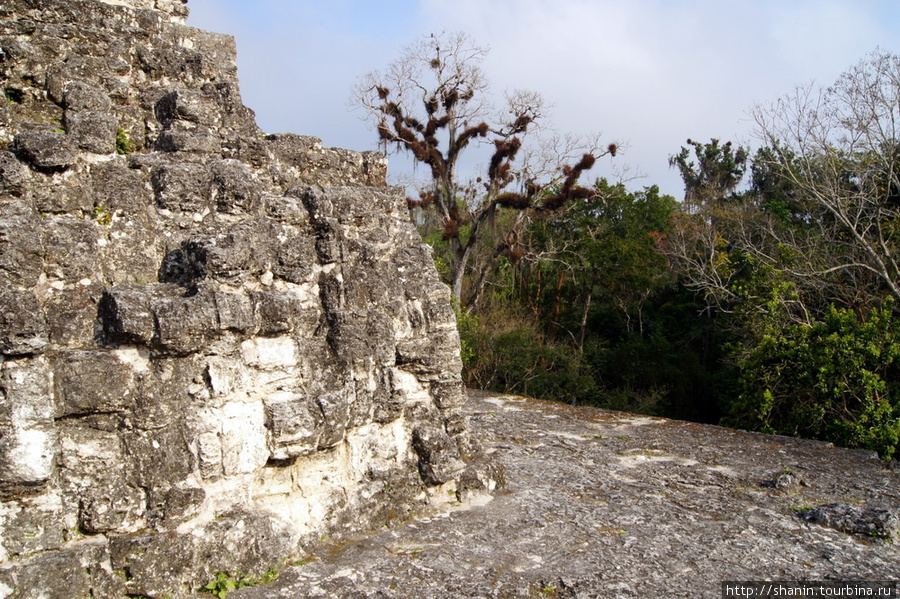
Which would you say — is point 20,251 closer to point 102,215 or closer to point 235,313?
point 102,215

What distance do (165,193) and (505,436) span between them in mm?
3856

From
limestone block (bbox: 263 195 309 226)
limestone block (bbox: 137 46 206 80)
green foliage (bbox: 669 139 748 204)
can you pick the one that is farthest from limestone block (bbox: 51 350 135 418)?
green foliage (bbox: 669 139 748 204)

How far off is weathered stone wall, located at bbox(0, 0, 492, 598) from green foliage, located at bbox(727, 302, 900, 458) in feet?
22.4

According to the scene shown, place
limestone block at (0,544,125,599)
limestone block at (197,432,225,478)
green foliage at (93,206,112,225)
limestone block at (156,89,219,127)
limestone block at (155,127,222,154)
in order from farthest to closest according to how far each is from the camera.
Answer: limestone block at (156,89,219,127) → limestone block at (155,127,222,154) → green foliage at (93,206,112,225) → limestone block at (197,432,225,478) → limestone block at (0,544,125,599)

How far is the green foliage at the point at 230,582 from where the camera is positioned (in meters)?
3.59

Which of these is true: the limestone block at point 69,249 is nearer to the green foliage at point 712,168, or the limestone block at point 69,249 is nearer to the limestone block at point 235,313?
the limestone block at point 235,313

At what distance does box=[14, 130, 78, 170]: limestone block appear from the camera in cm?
379

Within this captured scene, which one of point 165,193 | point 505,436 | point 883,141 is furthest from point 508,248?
point 165,193

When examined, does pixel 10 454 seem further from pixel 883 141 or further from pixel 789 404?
pixel 883 141

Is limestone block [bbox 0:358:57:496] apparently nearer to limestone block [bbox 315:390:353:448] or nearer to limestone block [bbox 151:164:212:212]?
limestone block [bbox 151:164:212:212]

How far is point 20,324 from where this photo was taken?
3.28 m

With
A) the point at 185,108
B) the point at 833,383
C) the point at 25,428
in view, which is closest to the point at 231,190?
the point at 185,108

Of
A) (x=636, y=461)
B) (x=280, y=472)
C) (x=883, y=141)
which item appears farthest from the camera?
(x=883, y=141)

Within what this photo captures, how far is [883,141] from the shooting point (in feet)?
45.4
